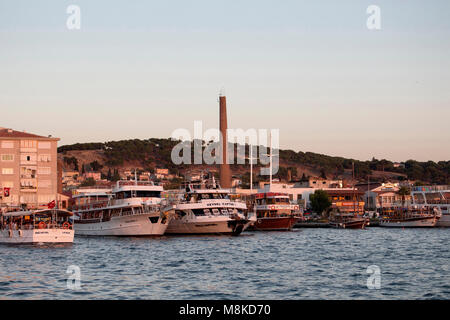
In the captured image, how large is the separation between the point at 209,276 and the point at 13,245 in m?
30.7

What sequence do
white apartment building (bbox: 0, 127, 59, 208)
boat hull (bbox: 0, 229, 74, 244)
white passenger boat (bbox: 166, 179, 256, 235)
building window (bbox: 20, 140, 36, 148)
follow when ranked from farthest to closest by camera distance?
building window (bbox: 20, 140, 36, 148) < white apartment building (bbox: 0, 127, 59, 208) < white passenger boat (bbox: 166, 179, 256, 235) < boat hull (bbox: 0, 229, 74, 244)

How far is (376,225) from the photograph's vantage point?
128m

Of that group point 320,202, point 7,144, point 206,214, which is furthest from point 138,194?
point 320,202

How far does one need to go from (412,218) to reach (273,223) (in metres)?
31.0

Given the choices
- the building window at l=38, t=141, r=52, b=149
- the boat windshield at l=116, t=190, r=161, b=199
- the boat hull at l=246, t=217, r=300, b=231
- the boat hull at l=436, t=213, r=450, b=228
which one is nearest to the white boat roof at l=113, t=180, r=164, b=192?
the boat windshield at l=116, t=190, r=161, b=199

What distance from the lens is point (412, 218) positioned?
4648 inches

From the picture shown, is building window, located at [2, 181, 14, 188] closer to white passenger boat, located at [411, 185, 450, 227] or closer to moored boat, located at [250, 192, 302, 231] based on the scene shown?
moored boat, located at [250, 192, 302, 231]

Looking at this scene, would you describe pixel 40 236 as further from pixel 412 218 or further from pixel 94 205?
pixel 412 218

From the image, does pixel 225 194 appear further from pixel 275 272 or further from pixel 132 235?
pixel 275 272

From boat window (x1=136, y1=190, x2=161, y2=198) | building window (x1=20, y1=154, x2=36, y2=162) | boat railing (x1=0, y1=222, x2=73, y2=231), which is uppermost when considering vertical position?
building window (x1=20, y1=154, x2=36, y2=162)

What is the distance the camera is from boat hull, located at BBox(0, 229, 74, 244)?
58844mm

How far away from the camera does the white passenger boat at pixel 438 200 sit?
119375 mm

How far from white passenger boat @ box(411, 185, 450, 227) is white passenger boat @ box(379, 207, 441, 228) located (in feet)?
5.45
